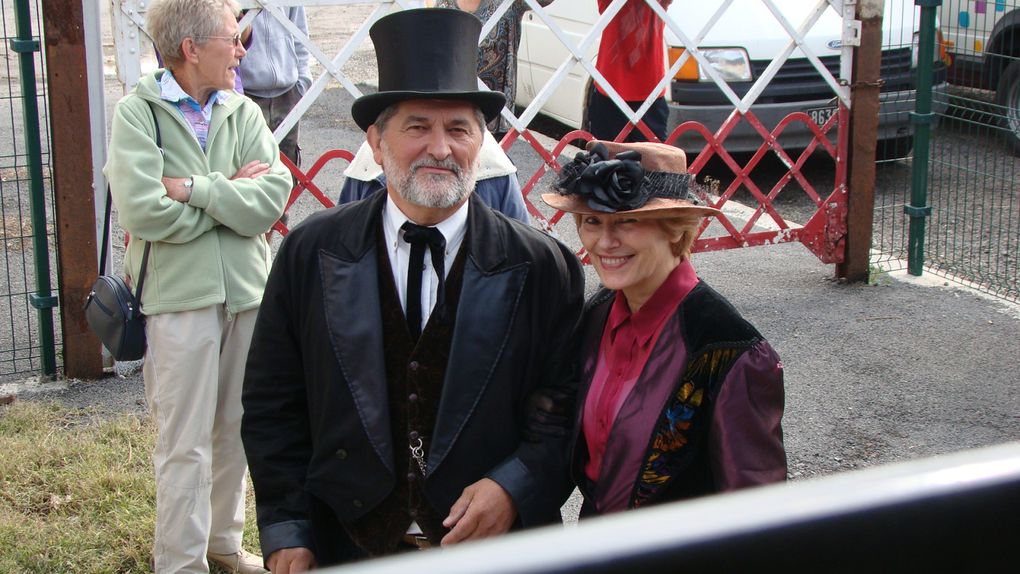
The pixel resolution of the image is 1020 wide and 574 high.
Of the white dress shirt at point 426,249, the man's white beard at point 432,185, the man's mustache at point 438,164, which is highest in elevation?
the man's mustache at point 438,164

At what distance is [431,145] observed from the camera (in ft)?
8.27

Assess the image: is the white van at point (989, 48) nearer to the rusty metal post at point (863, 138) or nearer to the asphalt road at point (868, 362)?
Answer: the asphalt road at point (868, 362)

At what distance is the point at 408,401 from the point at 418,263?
294 millimetres

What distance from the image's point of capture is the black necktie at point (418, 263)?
2438 millimetres

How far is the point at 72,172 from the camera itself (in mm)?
4973

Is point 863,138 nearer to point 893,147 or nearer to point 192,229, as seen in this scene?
point 893,147

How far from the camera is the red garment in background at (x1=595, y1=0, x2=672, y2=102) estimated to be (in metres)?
6.10

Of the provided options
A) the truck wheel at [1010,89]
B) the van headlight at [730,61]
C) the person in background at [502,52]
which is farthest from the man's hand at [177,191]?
the truck wheel at [1010,89]

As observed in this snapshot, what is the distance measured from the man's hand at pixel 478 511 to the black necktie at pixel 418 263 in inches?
13.5

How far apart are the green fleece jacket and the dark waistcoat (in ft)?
3.90

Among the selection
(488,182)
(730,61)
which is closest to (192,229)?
(488,182)

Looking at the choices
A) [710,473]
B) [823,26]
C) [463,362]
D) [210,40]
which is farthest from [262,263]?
[823,26]

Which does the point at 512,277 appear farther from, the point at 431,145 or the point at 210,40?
the point at 210,40

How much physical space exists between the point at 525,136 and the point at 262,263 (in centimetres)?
232
